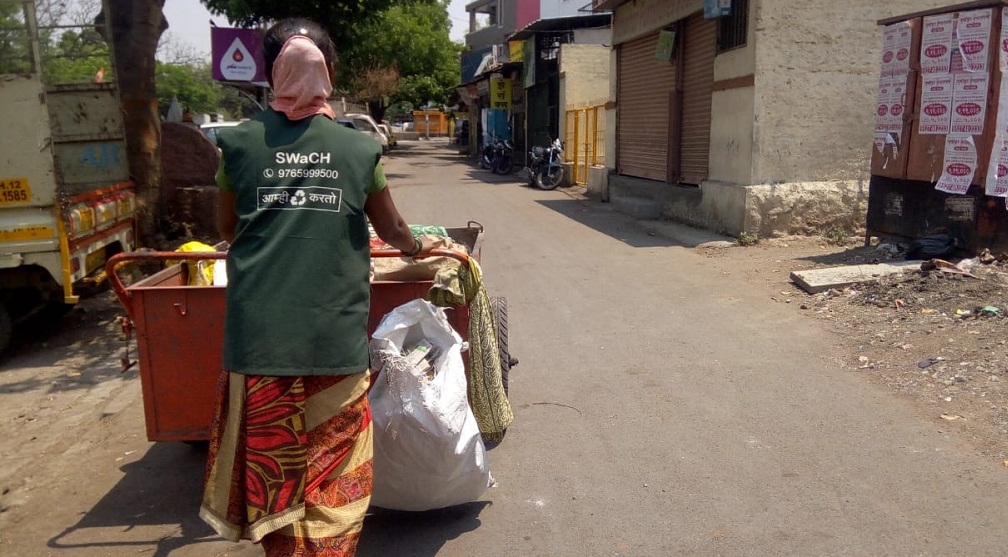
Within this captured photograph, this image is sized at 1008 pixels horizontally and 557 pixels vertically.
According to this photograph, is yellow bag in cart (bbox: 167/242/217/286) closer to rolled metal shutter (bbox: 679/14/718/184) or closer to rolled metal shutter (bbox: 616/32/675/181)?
rolled metal shutter (bbox: 679/14/718/184)

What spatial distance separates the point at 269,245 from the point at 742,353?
436 cm

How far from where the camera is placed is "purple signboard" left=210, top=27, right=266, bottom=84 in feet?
39.3

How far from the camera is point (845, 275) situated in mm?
7559

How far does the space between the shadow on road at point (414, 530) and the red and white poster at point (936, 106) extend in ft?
21.2

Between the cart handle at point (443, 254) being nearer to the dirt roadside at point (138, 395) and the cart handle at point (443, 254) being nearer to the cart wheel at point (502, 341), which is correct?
the cart wheel at point (502, 341)

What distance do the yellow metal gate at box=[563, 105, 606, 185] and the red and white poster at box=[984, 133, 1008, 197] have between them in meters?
10.1

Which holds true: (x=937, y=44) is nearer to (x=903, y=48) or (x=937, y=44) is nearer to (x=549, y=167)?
(x=903, y=48)

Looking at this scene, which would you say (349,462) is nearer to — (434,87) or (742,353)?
(742,353)

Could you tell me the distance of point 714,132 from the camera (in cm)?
1138

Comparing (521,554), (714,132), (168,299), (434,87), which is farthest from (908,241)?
(434,87)

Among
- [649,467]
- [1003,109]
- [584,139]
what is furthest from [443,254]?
[584,139]

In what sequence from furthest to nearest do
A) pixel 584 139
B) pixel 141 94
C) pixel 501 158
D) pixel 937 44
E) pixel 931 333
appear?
1. pixel 501 158
2. pixel 584 139
3. pixel 141 94
4. pixel 937 44
5. pixel 931 333

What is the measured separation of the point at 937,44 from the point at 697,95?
4547 mm

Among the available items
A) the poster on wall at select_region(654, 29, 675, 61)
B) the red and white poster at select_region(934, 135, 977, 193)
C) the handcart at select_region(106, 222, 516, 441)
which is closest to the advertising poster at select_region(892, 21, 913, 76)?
the red and white poster at select_region(934, 135, 977, 193)
